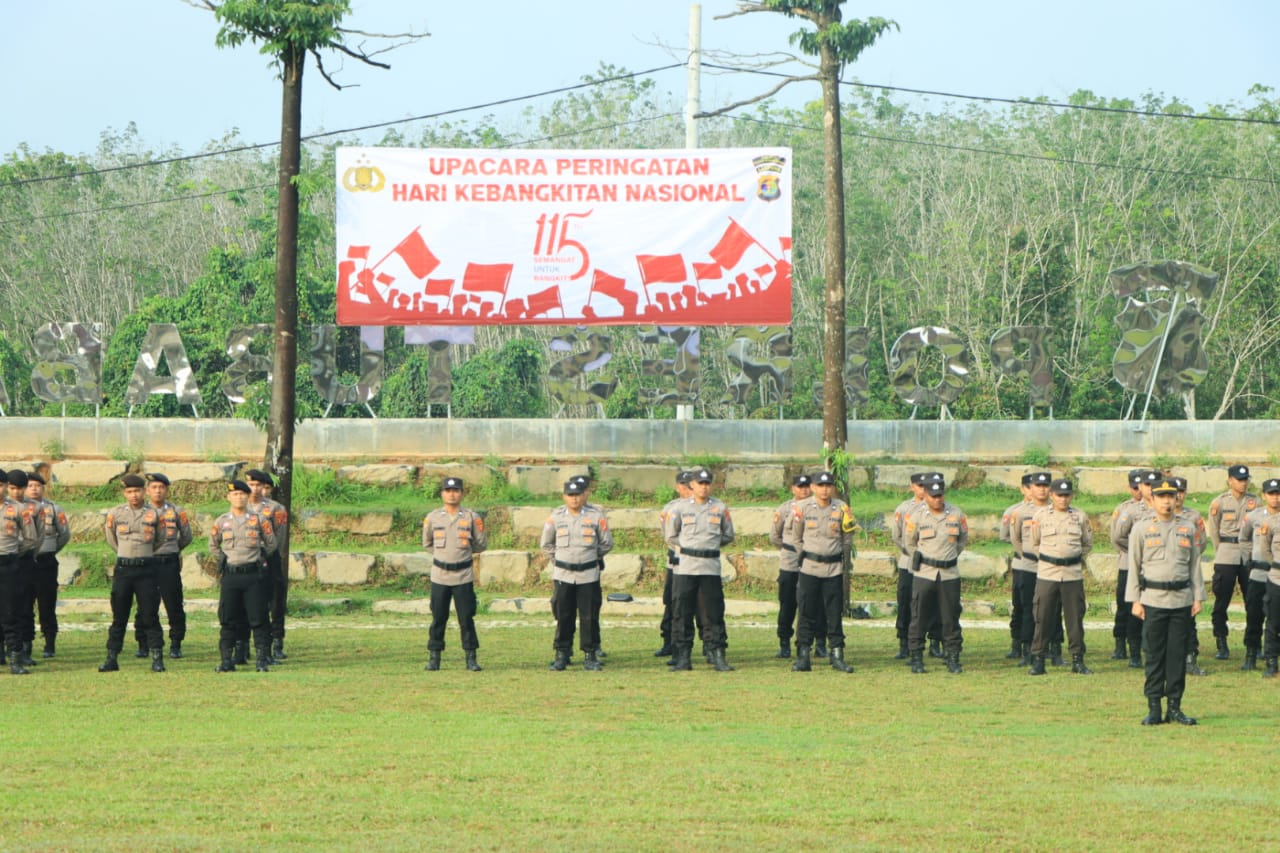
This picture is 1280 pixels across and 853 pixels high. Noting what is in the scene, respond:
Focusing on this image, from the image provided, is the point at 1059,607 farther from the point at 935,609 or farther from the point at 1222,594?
the point at 1222,594

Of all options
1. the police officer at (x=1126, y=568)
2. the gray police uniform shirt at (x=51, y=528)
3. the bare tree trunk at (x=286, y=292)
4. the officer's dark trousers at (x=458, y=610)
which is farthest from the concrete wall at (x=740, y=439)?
the officer's dark trousers at (x=458, y=610)

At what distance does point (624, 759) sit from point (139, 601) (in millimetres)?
7186

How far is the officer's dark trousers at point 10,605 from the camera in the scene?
16.1m

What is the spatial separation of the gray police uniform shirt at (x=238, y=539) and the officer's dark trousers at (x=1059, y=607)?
7765mm

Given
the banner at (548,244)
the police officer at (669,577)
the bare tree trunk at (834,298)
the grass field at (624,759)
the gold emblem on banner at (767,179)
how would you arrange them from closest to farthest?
the grass field at (624,759) < the police officer at (669,577) < the bare tree trunk at (834,298) < the gold emblem on banner at (767,179) < the banner at (548,244)

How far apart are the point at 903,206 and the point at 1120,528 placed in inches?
1258

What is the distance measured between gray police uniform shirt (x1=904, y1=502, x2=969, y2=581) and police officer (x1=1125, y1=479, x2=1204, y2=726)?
3071mm

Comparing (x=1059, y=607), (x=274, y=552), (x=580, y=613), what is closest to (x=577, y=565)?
(x=580, y=613)

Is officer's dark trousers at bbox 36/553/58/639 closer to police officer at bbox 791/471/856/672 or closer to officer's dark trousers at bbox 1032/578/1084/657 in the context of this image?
police officer at bbox 791/471/856/672

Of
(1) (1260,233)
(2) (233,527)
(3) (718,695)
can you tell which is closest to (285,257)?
(2) (233,527)

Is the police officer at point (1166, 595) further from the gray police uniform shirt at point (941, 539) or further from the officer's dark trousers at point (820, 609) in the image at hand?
the officer's dark trousers at point (820, 609)

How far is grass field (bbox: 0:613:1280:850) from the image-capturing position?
9.02 metres

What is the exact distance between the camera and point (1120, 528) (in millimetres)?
16812

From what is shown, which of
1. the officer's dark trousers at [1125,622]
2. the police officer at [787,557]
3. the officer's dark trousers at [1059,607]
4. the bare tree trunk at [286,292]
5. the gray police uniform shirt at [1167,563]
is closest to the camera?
the gray police uniform shirt at [1167,563]
